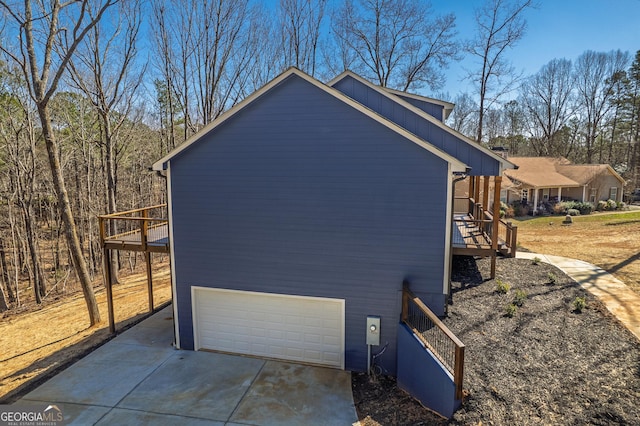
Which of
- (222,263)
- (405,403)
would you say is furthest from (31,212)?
(405,403)

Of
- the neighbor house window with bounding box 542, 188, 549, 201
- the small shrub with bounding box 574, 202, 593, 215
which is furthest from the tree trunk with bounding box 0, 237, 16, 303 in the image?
the small shrub with bounding box 574, 202, 593, 215

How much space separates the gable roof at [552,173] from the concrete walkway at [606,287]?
47.9 feet

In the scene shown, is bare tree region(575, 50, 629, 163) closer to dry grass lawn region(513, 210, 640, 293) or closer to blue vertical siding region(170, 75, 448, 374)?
dry grass lawn region(513, 210, 640, 293)

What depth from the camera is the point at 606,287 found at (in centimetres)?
1065

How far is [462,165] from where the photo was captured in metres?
7.18

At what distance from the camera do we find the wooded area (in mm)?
15211

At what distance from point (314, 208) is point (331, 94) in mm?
2469

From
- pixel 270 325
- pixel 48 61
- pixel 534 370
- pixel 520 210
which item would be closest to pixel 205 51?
pixel 48 61

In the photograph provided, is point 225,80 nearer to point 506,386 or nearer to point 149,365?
point 149,365

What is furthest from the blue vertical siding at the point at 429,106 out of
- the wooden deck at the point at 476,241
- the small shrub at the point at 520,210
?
the small shrub at the point at 520,210

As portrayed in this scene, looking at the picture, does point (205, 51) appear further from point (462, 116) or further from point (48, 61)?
point (462, 116)

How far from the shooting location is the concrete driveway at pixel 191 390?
650 cm

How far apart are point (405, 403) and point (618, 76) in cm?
4183

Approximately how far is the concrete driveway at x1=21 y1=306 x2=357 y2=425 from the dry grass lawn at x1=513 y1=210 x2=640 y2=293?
31.9 ft
